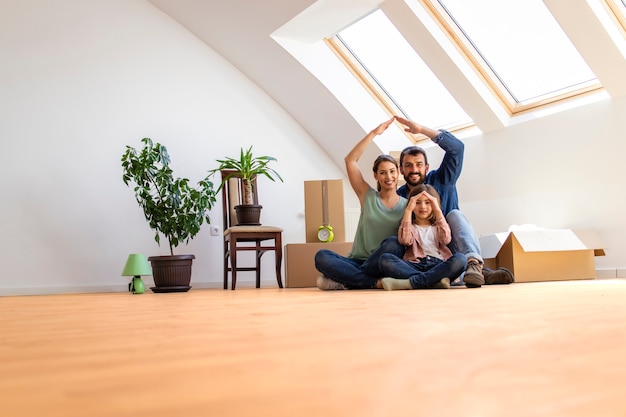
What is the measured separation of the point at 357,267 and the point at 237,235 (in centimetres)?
150

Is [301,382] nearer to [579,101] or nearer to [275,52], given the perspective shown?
[579,101]

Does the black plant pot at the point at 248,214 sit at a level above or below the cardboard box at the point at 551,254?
above

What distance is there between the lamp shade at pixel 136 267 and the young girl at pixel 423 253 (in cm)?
202

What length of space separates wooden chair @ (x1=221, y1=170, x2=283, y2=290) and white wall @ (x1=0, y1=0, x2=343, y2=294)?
1.67 ft

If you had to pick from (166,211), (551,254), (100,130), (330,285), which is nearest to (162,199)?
(166,211)

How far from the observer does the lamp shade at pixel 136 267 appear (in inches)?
183

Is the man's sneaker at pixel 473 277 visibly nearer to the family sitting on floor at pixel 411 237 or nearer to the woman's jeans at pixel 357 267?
the family sitting on floor at pixel 411 237

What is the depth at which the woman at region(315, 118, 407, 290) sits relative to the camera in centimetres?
356

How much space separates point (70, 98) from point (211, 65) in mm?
1292

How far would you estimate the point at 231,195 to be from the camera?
17.4ft

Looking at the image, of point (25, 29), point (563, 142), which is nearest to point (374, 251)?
point (563, 142)

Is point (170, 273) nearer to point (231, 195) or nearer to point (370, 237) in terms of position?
point (231, 195)

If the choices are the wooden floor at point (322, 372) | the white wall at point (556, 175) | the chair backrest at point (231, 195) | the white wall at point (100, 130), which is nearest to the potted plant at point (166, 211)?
the chair backrest at point (231, 195)

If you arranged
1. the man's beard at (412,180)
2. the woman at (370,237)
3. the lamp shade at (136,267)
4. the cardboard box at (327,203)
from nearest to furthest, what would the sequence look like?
the woman at (370,237) → the man's beard at (412,180) → the lamp shade at (136,267) → the cardboard box at (327,203)
